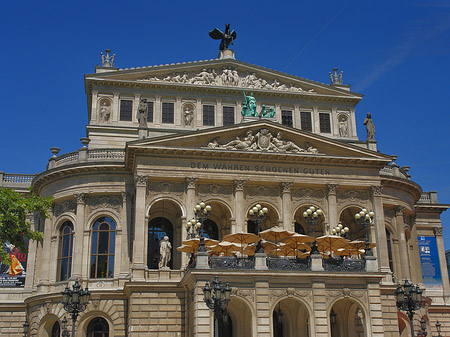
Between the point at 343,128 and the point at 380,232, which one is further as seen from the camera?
the point at 343,128

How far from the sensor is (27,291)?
147 ft

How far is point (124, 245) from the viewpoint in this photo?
40906mm

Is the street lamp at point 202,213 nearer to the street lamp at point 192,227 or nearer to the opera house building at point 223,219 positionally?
the opera house building at point 223,219

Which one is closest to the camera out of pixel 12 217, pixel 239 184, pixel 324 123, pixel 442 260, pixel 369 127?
pixel 12 217

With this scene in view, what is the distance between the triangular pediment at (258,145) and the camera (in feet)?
130

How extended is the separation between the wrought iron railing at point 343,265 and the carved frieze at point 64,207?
761 inches

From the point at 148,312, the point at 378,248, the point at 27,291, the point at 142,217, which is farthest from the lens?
the point at 27,291

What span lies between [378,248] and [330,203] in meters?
4.61

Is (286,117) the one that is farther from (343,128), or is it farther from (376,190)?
(376,190)

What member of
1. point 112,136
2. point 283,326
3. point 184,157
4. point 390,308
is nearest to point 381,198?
point 390,308

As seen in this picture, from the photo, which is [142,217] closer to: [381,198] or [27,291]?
[27,291]

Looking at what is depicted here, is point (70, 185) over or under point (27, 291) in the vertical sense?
over

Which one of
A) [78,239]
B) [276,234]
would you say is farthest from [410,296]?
[78,239]

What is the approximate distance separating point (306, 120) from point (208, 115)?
859cm
